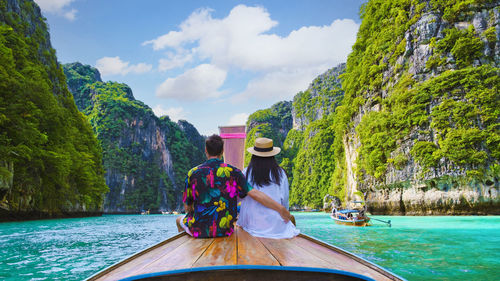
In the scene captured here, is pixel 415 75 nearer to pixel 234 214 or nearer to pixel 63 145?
pixel 234 214

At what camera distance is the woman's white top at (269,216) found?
2.89m

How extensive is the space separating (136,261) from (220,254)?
585 millimetres

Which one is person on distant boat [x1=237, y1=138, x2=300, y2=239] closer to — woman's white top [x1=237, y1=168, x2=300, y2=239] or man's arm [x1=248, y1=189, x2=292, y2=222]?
woman's white top [x1=237, y1=168, x2=300, y2=239]

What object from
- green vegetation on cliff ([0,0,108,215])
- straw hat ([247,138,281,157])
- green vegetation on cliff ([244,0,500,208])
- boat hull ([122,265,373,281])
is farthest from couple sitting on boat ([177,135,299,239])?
green vegetation on cliff ([244,0,500,208])

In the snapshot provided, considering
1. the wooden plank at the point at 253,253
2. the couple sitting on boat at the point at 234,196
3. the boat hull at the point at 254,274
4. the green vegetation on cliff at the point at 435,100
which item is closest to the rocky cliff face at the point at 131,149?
the green vegetation on cliff at the point at 435,100

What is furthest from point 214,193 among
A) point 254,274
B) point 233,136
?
point 233,136

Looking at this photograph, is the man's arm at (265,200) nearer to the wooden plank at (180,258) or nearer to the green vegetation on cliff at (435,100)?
the wooden plank at (180,258)

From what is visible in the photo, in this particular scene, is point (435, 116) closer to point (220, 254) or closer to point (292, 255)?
point (292, 255)

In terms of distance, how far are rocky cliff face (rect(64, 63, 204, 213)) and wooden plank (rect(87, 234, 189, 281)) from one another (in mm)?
67206

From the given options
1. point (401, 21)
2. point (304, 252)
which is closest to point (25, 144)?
point (304, 252)

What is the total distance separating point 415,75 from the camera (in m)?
23.5

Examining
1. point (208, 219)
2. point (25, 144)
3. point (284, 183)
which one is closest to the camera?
point (208, 219)

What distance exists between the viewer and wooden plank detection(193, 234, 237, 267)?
174cm

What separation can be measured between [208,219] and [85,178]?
2890 cm
